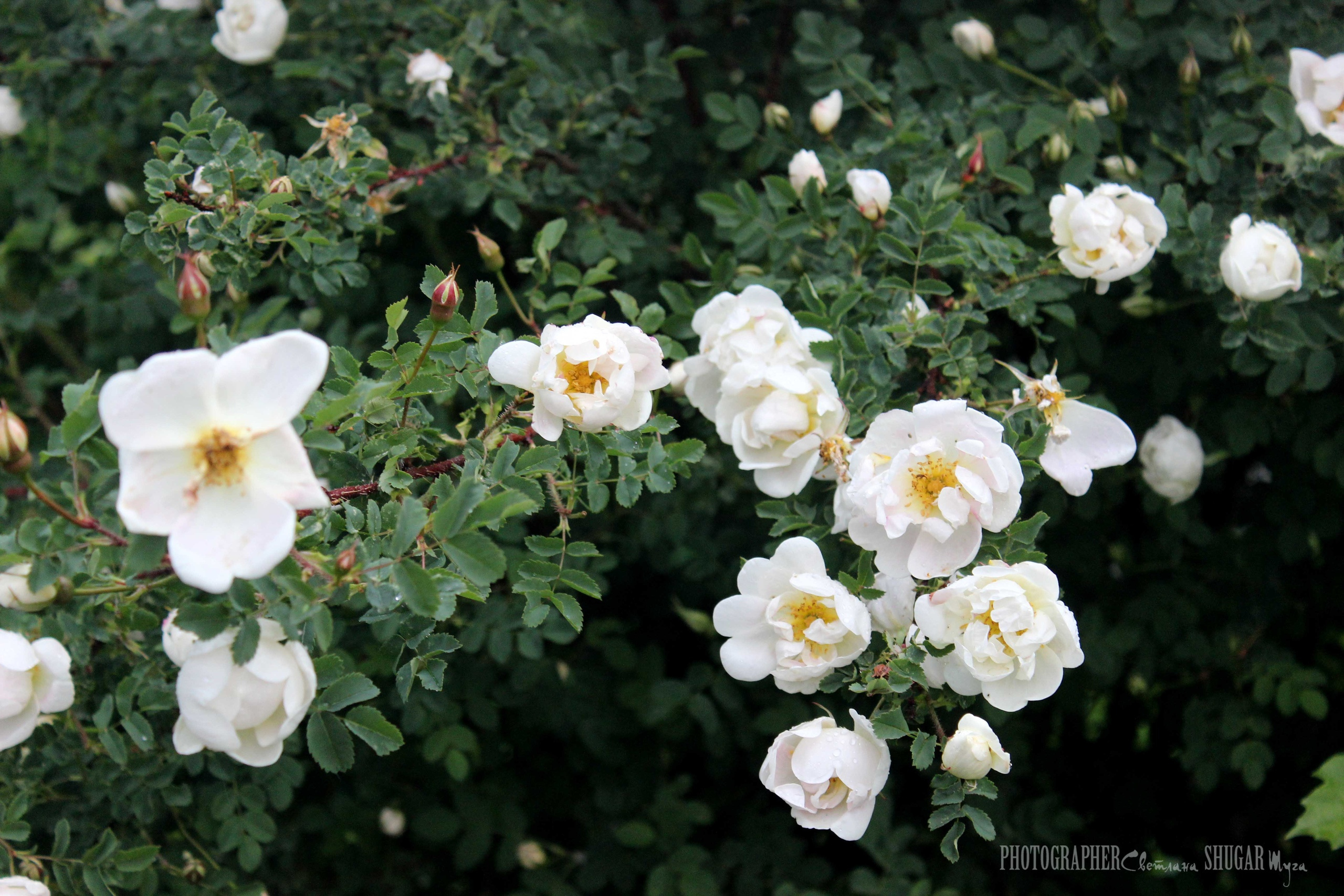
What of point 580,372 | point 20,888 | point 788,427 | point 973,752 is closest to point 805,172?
point 788,427

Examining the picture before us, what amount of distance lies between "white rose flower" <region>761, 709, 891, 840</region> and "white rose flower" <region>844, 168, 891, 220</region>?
85 cm

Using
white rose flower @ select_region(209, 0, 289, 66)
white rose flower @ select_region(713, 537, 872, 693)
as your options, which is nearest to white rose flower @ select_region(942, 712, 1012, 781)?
white rose flower @ select_region(713, 537, 872, 693)

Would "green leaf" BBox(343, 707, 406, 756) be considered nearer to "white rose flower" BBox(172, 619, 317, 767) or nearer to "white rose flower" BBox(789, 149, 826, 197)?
"white rose flower" BBox(172, 619, 317, 767)

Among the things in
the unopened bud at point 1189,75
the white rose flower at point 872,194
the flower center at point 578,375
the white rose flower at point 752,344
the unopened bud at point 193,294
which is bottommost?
the white rose flower at point 752,344

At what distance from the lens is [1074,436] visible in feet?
4.70

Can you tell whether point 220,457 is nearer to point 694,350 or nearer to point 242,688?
point 242,688

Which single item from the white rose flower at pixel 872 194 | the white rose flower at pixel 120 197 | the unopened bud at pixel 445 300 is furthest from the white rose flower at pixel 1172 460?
the white rose flower at pixel 120 197

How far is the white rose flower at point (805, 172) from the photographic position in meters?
1.77

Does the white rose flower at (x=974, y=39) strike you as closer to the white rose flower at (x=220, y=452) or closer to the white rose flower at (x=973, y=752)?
the white rose flower at (x=973, y=752)

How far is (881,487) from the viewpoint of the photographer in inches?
47.0

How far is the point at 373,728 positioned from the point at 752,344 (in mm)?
714

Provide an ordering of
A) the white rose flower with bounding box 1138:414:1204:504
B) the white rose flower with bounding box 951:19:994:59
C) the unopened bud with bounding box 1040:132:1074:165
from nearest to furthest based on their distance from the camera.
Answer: the unopened bud with bounding box 1040:132:1074:165 < the white rose flower with bounding box 1138:414:1204:504 < the white rose flower with bounding box 951:19:994:59

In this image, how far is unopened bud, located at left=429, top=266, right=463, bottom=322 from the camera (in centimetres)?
Result: 122

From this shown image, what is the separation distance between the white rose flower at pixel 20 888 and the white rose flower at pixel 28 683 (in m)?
0.17
